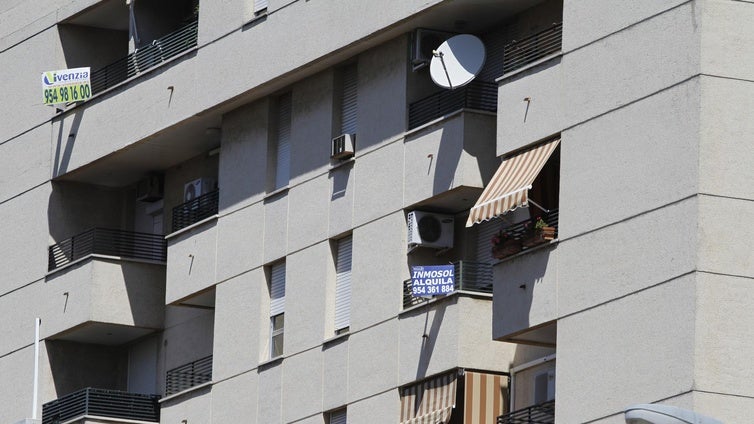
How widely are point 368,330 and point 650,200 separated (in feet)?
22.5

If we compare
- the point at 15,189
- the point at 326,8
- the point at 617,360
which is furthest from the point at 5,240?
the point at 617,360

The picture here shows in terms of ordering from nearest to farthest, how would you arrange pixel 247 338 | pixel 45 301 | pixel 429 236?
pixel 429 236
pixel 247 338
pixel 45 301

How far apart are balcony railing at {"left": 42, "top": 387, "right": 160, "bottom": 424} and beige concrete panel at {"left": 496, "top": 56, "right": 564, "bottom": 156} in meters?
11.2

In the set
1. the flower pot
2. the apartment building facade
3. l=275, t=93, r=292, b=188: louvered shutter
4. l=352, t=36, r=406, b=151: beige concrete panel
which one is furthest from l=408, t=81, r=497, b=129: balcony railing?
l=275, t=93, r=292, b=188: louvered shutter

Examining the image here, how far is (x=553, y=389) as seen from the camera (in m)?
36.8

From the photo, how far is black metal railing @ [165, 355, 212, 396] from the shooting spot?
44719 mm

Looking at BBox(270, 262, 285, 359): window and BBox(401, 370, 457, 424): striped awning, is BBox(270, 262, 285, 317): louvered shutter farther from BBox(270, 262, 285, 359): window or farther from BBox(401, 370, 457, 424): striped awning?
BBox(401, 370, 457, 424): striped awning

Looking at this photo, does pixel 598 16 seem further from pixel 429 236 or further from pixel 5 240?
pixel 5 240

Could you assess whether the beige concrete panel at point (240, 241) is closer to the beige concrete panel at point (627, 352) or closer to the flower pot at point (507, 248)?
the flower pot at point (507, 248)

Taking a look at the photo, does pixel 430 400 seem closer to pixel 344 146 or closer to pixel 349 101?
pixel 344 146

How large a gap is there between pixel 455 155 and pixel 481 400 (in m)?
3.58

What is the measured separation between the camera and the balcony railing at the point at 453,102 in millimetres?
39125

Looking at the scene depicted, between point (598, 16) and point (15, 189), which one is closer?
point (598, 16)

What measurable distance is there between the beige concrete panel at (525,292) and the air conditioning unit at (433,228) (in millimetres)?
2458
